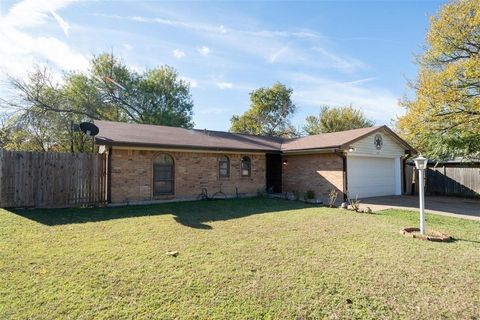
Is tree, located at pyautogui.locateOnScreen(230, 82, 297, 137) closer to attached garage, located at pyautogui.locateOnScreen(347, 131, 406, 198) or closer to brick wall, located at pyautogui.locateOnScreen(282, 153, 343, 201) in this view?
brick wall, located at pyautogui.locateOnScreen(282, 153, 343, 201)

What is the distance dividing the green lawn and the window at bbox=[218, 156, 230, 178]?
20.6ft

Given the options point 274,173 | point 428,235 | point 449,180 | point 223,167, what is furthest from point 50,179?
point 449,180

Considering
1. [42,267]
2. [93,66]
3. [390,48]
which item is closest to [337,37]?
[390,48]

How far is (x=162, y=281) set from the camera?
4.02 m

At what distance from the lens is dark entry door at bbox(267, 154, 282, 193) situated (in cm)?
1678

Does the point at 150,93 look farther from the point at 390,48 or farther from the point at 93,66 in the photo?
the point at 390,48

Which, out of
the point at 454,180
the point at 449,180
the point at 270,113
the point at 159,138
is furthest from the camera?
the point at 270,113

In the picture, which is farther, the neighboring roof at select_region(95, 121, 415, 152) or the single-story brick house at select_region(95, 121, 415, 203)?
the single-story brick house at select_region(95, 121, 415, 203)

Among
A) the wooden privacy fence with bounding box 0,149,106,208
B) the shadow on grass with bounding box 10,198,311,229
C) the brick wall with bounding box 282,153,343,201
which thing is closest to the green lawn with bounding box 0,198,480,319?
the shadow on grass with bounding box 10,198,311,229

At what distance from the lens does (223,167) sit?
47.3ft

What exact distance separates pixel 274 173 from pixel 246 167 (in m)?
2.55

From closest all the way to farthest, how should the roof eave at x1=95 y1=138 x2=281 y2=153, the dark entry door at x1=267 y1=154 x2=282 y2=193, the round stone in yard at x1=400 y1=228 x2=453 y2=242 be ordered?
the round stone in yard at x1=400 y1=228 x2=453 y2=242, the roof eave at x1=95 y1=138 x2=281 y2=153, the dark entry door at x1=267 y1=154 x2=282 y2=193

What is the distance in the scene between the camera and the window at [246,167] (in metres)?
15.1

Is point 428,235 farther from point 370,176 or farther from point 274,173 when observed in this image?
point 274,173
